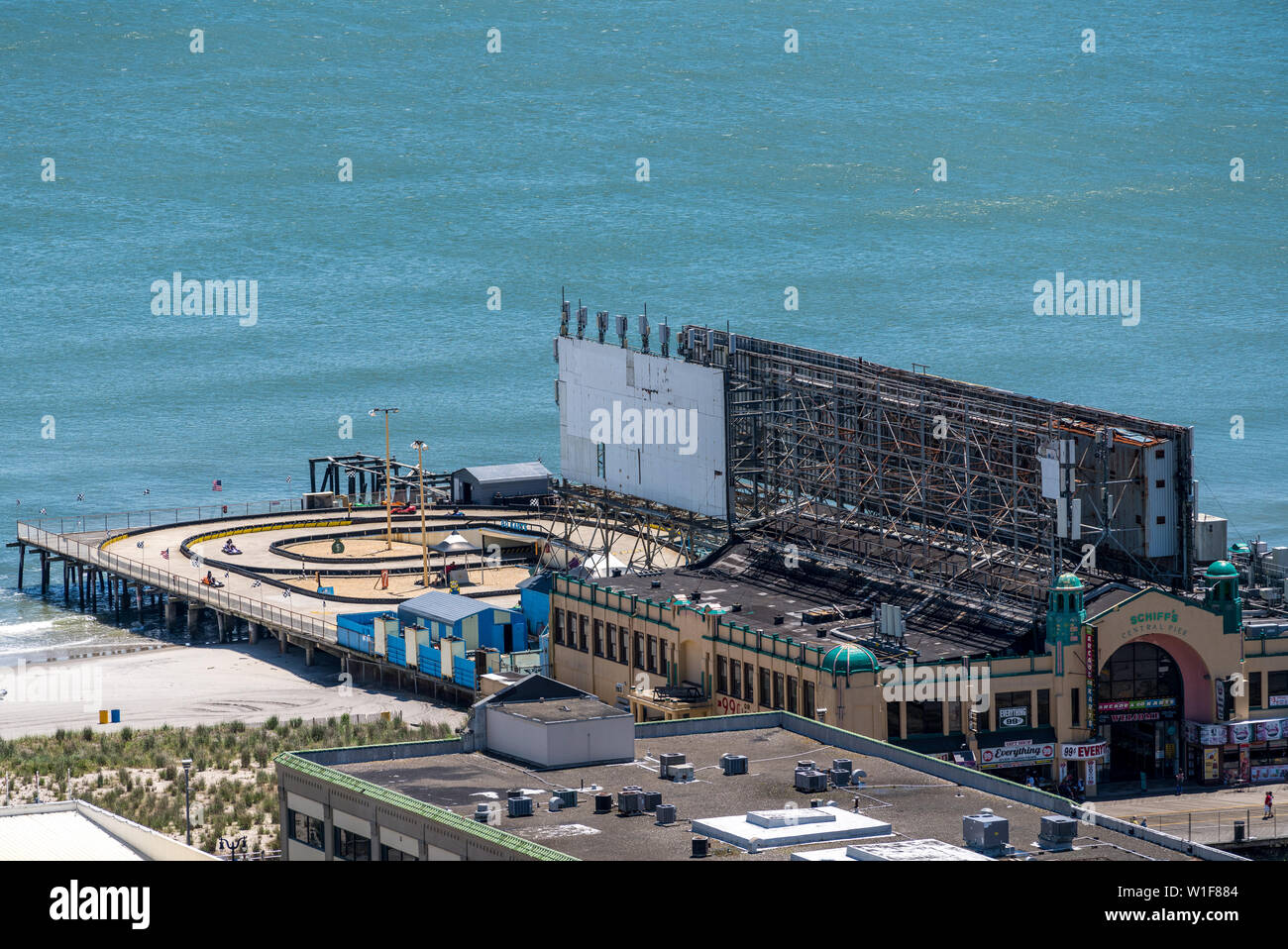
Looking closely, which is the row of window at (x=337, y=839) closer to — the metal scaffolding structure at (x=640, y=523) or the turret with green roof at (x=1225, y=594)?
the turret with green roof at (x=1225, y=594)

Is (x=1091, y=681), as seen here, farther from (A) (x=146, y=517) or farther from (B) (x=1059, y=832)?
(A) (x=146, y=517)

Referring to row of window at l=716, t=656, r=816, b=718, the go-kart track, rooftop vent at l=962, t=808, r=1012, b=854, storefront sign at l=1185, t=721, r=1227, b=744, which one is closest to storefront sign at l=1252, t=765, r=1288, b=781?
storefront sign at l=1185, t=721, r=1227, b=744

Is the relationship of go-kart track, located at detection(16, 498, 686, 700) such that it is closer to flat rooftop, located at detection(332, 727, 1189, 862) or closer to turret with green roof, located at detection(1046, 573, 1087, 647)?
turret with green roof, located at detection(1046, 573, 1087, 647)

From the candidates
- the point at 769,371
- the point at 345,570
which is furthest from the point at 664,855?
the point at 345,570

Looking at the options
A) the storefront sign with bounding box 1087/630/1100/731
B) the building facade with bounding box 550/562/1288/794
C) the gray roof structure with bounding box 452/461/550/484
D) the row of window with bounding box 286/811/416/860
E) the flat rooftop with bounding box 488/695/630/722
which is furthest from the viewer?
the gray roof structure with bounding box 452/461/550/484

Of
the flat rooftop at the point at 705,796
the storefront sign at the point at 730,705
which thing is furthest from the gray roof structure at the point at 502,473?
the flat rooftop at the point at 705,796

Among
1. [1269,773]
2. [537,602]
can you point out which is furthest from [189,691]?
[1269,773]
